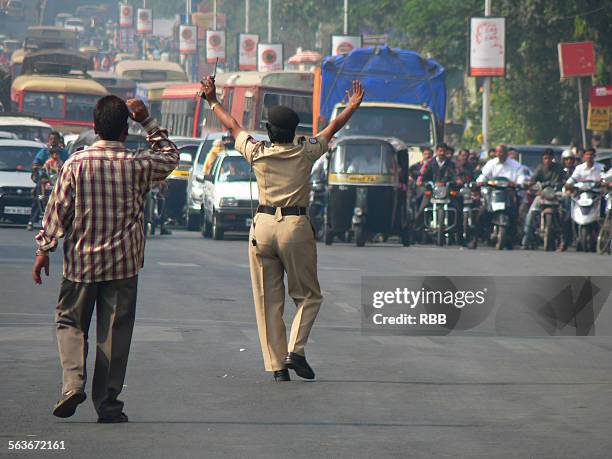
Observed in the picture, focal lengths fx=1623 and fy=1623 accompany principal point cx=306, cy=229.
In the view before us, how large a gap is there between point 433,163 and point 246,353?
18.0 m

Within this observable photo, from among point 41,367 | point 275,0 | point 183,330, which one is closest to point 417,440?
point 41,367

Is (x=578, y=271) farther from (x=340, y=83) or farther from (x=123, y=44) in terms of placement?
(x=123, y=44)

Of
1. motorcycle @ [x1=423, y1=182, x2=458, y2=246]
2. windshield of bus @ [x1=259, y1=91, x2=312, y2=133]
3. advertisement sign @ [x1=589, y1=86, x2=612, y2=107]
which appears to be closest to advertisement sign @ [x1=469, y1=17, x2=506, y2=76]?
advertisement sign @ [x1=589, y1=86, x2=612, y2=107]

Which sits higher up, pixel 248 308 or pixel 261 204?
pixel 261 204

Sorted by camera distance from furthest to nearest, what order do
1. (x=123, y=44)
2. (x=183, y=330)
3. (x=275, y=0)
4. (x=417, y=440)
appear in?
(x=123, y=44), (x=275, y=0), (x=183, y=330), (x=417, y=440)

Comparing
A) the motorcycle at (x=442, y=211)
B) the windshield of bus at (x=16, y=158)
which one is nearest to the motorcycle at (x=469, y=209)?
the motorcycle at (x=442, y=211)

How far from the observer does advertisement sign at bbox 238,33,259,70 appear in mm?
76875

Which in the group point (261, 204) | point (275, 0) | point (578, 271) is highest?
point (275, 0)

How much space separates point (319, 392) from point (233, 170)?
19858 mm

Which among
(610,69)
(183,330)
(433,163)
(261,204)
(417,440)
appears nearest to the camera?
(417,440)

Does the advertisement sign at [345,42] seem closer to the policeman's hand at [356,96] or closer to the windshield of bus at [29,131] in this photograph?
the windshield of bus at [29,131]

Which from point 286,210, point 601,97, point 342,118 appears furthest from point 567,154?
point 286,210

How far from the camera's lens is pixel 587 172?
27547 mm

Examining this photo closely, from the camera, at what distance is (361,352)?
12461mm
